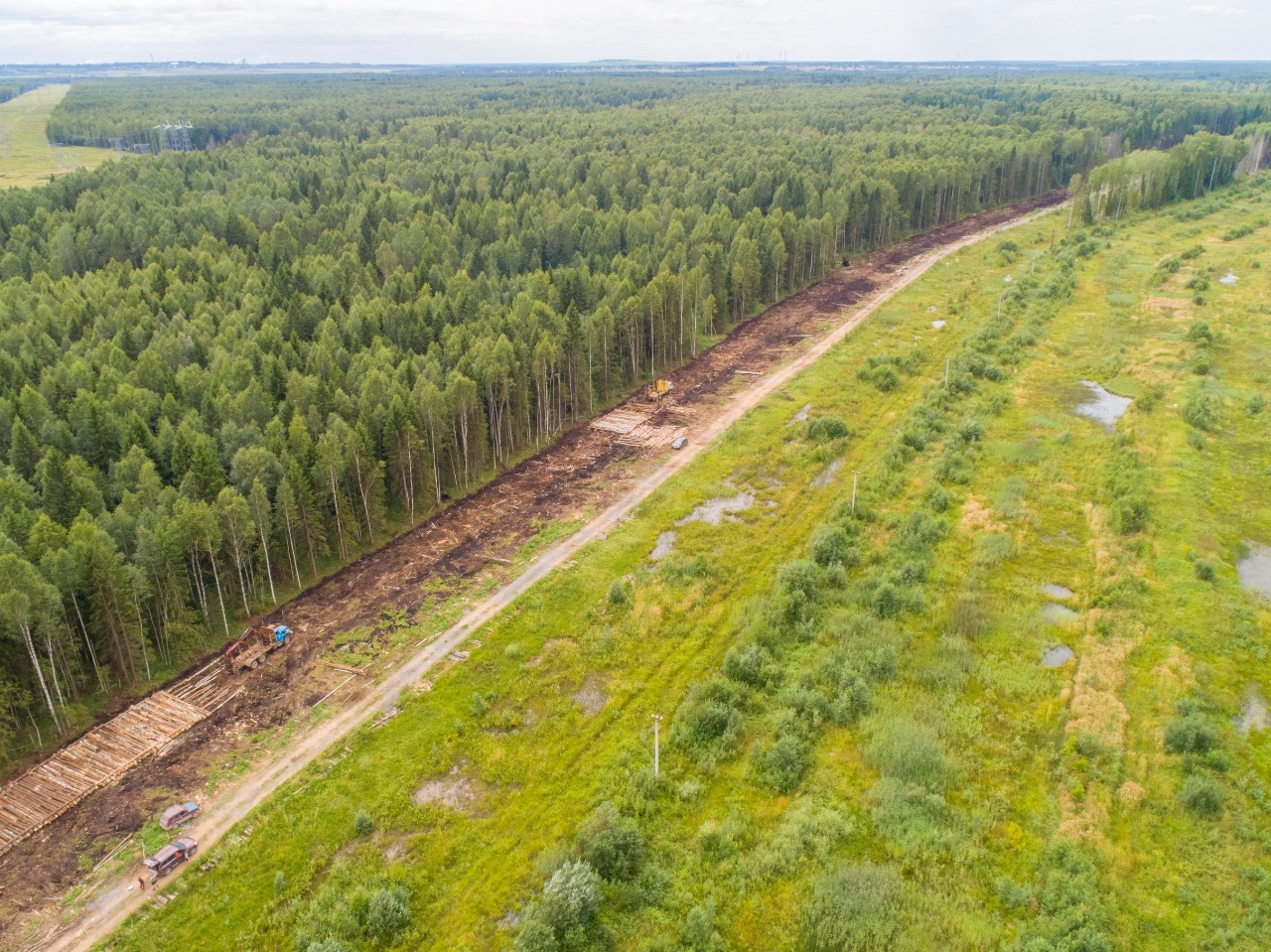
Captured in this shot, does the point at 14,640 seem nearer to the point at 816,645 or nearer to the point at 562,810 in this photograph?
the point at 562,810

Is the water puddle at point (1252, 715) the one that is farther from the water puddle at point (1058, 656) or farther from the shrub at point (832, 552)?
the shrub at point (832, 552)

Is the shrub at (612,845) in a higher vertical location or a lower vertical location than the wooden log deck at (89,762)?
higher

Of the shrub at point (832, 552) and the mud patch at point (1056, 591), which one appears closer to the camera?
the mud patch at point (1056, 591)

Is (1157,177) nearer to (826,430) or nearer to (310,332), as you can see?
(826,430)

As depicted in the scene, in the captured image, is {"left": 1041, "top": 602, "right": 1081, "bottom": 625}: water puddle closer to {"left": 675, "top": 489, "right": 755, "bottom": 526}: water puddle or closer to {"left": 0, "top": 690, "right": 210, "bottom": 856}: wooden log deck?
{"left": 675, "top": 489, "right": 755, "bottom": 526}: water puddle

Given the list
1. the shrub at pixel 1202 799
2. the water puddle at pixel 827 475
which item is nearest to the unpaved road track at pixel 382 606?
the water puddle at pixel 827 475

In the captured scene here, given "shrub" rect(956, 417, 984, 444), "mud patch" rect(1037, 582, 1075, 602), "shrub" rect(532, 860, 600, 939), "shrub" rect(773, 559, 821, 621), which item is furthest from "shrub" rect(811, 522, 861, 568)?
"shrub" rect(532, 860, 600, 939)
